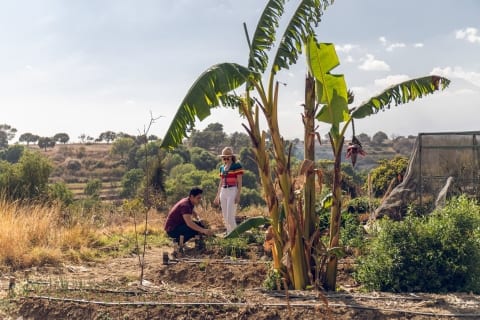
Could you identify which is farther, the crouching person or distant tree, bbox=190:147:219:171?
distant tree, bbox=190:147:219:171

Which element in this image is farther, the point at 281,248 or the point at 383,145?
the point at 383,145

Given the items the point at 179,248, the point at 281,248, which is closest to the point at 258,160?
the point at 281,248

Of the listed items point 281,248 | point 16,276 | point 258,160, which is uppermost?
point 258,160

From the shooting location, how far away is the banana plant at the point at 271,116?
5574mm

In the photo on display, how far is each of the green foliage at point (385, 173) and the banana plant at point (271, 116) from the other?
998cm

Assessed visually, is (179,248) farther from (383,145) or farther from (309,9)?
(383,145)

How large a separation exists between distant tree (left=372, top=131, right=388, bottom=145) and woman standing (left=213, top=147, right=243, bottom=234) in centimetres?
8150

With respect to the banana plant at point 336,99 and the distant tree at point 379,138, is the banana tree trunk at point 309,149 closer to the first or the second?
the banana plant at point 336,99

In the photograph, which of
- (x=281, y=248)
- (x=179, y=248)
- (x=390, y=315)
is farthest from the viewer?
(x=179, y=248)

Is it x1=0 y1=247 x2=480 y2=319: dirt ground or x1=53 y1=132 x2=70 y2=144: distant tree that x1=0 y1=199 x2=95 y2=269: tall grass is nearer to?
x1=0 y1=247 x2=480 y2=319: dirt ground

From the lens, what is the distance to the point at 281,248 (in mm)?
5926

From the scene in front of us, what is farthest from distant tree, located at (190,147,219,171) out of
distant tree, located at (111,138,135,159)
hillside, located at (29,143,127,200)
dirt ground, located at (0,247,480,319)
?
dirt ground, located at (0,247,480,319)

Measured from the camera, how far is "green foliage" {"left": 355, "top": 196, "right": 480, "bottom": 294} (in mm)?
5484

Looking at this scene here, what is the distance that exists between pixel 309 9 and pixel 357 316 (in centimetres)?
349
